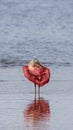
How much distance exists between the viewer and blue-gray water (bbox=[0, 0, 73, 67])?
1802 centimetres

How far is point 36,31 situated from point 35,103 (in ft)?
39.6

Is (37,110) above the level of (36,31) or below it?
above

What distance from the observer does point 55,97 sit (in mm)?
11773

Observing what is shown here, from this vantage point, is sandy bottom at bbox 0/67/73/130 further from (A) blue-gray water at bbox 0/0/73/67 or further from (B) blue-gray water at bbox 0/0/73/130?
(A) blue-gray water at bbox 0/0/73/67

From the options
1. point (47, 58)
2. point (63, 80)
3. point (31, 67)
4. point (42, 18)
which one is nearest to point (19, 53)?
point (47, 58)

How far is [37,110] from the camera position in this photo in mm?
10781

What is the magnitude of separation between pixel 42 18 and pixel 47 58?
33.1 feet

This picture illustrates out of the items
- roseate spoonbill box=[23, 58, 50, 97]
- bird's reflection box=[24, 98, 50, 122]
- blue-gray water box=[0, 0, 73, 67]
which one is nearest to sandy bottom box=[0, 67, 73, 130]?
bird's reflection box=[24, 98, 50, 122]

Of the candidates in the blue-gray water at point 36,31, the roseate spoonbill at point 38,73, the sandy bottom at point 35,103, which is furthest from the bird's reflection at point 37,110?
the blue-gray water at point 36,31

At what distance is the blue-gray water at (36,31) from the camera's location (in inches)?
709

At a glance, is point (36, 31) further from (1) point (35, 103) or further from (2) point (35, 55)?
(1) point (35, 103)

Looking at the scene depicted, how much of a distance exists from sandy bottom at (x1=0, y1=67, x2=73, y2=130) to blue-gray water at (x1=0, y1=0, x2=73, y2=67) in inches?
112

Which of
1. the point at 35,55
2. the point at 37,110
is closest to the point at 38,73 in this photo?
the point at 37,110

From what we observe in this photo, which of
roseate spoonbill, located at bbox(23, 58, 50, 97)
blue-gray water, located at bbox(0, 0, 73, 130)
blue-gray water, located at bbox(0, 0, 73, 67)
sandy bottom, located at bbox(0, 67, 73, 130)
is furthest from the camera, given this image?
blue-gray water, located at bbox(0, 0, 73, 67)
